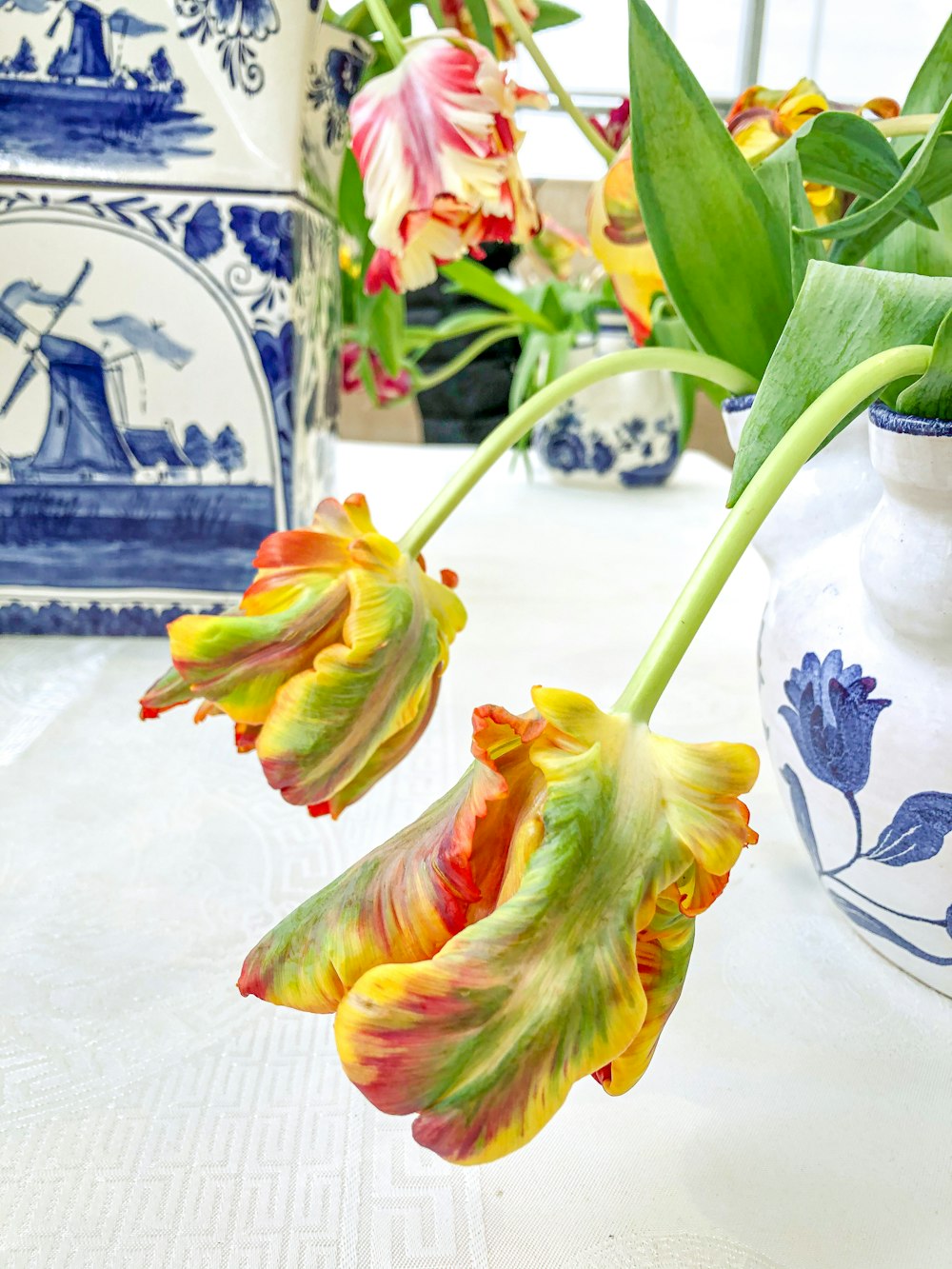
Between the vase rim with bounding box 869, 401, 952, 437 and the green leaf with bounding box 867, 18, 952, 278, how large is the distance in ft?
0.21

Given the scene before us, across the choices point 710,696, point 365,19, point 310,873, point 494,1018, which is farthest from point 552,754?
point 365,19

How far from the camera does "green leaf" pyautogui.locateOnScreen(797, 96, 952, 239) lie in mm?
170

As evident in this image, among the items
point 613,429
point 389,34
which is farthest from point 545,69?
point 613,429

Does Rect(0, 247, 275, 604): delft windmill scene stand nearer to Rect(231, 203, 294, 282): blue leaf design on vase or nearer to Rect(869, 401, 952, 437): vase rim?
Rect(231, 203, 294, 282): blue leaf design on vase

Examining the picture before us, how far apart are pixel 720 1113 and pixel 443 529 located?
1.67ft

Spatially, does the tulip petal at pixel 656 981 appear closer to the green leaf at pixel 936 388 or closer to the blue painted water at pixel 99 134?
the green leaf at pixel 936 388

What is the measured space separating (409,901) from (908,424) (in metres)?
0.11

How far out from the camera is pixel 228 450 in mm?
405

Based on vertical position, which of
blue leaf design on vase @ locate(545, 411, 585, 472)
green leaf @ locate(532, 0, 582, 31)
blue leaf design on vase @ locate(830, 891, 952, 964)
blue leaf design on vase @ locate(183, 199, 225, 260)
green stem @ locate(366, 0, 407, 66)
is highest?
green leaf @ locate(532, 0, 582, 31)

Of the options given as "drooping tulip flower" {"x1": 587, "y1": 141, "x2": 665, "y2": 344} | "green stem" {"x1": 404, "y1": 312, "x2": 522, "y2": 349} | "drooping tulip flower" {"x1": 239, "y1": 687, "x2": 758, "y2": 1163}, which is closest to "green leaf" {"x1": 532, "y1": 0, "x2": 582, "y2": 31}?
"drooping tulip flower" {"x1": 587, "y1": 141, "x2": 665, "y2": 344}

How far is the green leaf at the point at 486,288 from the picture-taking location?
624 mm

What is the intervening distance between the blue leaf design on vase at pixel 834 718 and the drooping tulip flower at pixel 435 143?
15 centimetres

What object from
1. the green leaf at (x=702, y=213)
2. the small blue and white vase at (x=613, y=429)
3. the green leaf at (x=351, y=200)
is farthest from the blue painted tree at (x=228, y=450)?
the small blue and white vase at (x=613, y=429)

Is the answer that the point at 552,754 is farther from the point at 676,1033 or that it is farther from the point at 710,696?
the point at 710,696
